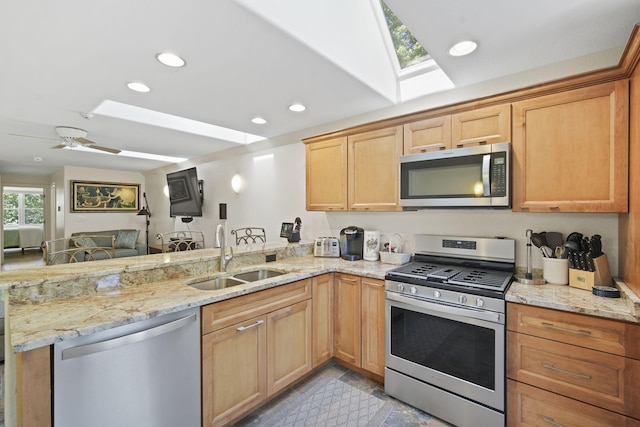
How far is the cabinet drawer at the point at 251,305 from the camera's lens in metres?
1.69

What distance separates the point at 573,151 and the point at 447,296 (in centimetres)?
119

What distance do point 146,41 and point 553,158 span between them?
261 centimetres

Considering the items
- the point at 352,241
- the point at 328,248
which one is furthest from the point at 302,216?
the point at 352,241

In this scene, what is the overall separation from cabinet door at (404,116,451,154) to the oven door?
1.20m

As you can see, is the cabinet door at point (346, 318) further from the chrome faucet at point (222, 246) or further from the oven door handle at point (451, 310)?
the chrome faucet at point (222, 246)

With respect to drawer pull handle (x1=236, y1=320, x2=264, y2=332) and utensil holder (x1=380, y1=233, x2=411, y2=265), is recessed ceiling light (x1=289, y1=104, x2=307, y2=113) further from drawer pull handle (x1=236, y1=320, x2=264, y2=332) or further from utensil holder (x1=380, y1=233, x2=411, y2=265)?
drawer pull handle (x1=236, y1=320, x2=264, y2=332)

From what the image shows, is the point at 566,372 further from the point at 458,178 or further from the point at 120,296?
the point at 120,296

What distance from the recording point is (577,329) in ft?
4.97

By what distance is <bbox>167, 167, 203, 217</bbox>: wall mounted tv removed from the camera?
520 cm

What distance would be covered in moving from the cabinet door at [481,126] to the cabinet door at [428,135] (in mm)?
52

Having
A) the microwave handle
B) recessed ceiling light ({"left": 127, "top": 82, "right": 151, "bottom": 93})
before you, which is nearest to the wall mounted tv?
recessed ceiling light ({"left": 127, "top": 82, "right": 151, "bottom": 93})

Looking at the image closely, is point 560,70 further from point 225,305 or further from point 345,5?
point 225,305

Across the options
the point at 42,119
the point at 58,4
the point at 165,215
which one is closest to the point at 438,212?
the point at 58,4

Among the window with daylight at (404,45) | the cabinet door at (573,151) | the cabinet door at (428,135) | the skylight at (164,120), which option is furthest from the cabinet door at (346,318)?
the skylight at (164,120)
